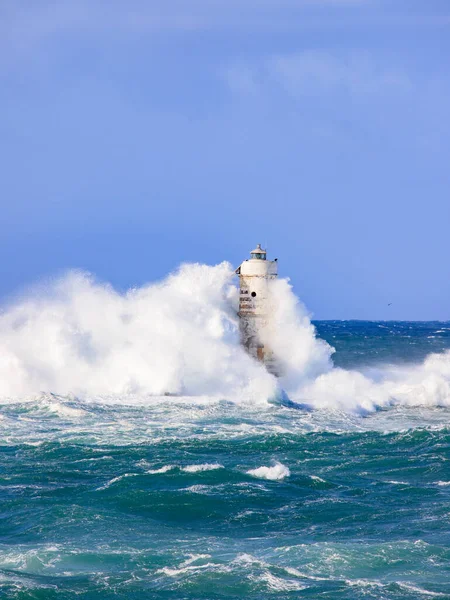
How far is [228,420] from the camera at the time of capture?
39312mm

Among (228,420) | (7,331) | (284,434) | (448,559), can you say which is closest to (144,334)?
(7,331)

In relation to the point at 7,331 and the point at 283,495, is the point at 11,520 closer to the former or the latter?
the point at 283,495

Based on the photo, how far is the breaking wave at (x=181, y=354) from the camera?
45.6 metres

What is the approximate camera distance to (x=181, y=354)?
47.3 m

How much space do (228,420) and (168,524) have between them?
567 inches

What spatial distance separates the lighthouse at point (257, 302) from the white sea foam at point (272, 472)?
19.6 metres

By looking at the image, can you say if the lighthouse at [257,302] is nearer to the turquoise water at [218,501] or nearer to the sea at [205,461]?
the sea at [205,461]

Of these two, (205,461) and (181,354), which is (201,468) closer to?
(205,461)

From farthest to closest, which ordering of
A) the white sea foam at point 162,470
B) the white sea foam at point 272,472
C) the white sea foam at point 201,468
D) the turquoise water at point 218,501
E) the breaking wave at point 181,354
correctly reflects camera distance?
1. the breaking wave at point 181,354
2. the white sea foam at point 201,468
3. the white sea foam at point 162,470
4. the white sea foam at point 272,472
5. the turquoise water at point 218,501

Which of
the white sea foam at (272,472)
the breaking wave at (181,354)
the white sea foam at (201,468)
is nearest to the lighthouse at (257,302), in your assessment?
the breaking wave at (181,354)

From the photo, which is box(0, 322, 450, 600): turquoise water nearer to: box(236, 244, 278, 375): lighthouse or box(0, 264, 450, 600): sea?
box(0, 264, 450, 600): sea

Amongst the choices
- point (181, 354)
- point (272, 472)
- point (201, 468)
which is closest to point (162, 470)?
point (201, 468)

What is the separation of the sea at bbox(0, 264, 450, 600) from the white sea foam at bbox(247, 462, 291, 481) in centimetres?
6

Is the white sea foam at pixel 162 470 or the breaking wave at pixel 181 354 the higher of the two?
the breaking wave at pixel 181 354
